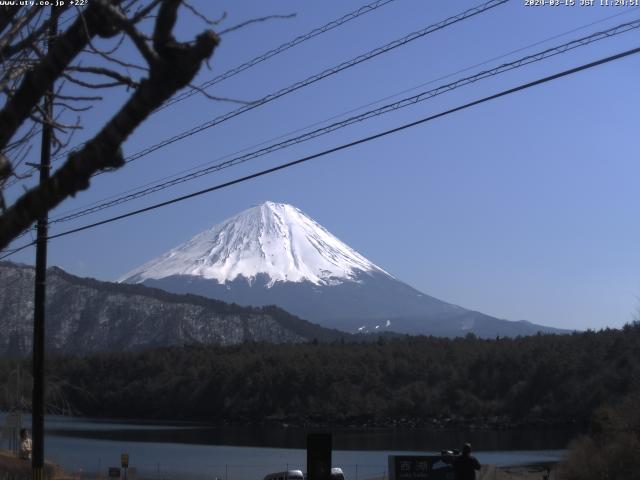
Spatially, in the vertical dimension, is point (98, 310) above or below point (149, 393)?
above

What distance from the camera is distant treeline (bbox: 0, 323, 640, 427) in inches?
3349

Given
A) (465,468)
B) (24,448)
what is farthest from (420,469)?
(24,448)

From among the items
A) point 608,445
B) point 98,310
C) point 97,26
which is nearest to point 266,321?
point 98,310

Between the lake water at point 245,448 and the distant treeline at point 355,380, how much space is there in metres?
5.45

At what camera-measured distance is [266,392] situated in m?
105

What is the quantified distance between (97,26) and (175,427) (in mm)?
86299

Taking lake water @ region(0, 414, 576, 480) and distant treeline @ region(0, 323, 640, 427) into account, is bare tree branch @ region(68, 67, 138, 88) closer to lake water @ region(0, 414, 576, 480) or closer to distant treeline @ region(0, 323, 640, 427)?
lake water @ region(0, 414, 576, 480)

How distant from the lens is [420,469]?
921 inches

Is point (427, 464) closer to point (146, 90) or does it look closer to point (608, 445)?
point (608, 445)

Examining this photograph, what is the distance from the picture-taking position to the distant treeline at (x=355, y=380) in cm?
8506

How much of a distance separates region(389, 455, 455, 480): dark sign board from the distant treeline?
56.9 m

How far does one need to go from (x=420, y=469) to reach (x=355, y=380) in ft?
270

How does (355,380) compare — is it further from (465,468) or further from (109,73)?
(109,73)

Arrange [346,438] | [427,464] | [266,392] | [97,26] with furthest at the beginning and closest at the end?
[266,392]
[346,438]
[427,464]
[97,26]
